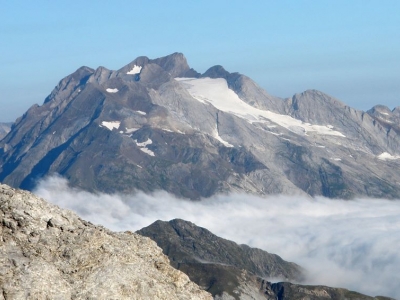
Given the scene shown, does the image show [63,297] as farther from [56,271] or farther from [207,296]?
[207,296]

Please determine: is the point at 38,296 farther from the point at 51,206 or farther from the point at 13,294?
the point at 51,206

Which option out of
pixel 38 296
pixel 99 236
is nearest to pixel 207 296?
pixel 99 236

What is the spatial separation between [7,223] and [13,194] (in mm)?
2629

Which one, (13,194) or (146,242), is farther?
(146,242)

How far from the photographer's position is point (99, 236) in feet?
175

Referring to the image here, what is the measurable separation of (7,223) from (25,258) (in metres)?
2.24

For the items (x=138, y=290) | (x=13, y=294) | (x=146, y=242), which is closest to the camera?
(x=13, y=294)

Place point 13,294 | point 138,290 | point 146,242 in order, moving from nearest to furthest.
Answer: point 13,294 < point 138,290 < point 146,242

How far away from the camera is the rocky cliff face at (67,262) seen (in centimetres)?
4916

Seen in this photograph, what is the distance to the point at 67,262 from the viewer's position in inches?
2000

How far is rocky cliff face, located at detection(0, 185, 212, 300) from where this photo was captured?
1935 inches

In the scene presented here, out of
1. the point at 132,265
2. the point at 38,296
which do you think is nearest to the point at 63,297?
the point at 38,296

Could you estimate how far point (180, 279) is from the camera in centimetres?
5441

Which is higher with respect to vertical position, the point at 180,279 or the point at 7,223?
Answer: the point at 7,223
